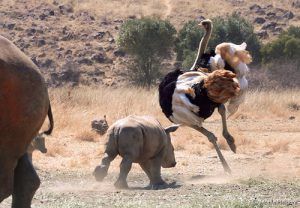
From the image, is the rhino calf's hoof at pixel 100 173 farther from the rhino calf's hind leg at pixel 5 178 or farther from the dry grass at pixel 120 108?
the dry grass at pixel 120 108

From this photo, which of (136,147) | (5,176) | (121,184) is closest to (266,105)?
(136,147)

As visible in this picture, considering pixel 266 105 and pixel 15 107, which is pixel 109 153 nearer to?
pixel 15 107

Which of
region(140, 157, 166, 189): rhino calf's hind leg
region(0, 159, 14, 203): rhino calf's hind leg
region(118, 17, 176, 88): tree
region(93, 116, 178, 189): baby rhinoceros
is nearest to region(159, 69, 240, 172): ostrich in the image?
region(93, 116, 178, 189): baby rhinoceros

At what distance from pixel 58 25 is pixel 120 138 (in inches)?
1422

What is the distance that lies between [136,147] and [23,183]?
17.0ft

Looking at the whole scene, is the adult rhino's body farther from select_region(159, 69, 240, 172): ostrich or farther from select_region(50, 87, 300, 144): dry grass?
select_region(50, 87, 300, 144): dry grass

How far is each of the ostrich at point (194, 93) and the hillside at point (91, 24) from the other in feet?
86.9

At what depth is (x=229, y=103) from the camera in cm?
1437

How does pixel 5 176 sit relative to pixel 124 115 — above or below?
above

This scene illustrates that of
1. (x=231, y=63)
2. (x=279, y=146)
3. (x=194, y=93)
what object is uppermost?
(x=231, y=63)

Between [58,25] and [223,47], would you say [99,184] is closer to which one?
[223,47]

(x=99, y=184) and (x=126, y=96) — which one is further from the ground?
(x=99, y=184)

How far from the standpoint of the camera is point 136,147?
41.9ft

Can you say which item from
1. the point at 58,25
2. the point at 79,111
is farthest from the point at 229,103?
the point at 58,25
